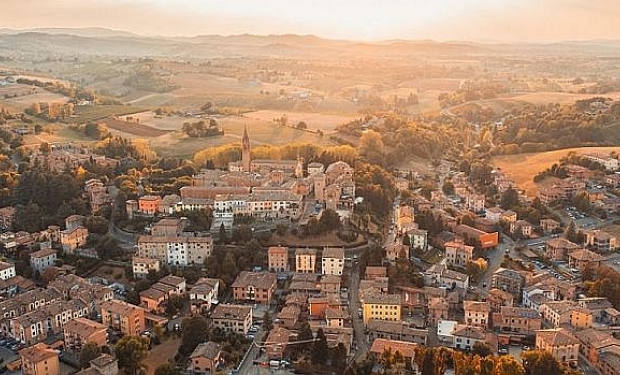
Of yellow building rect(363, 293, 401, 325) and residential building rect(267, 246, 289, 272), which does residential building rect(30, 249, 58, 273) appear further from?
yellow building rect(363, 293, 401, 325)

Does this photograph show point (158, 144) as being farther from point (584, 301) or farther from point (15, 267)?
point (584, 301)

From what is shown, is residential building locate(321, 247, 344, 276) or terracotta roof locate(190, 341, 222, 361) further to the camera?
residential building locate(321, 247, 344, 276)


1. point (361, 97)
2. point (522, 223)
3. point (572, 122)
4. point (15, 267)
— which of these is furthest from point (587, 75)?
point (15, 267)

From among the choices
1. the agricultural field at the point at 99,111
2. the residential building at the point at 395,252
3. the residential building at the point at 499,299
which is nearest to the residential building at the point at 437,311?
the residential building at the point at 499,299

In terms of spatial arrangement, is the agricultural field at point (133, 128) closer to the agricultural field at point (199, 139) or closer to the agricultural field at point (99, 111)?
the agricultural field at point (199, 139)

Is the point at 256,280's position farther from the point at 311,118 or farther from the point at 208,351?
the point at 311,118

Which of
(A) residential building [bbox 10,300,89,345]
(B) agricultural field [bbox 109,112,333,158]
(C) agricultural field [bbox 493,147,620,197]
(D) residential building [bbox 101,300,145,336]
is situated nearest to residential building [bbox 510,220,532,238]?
(C) agricultural field [bbox 493,147,620,197]
